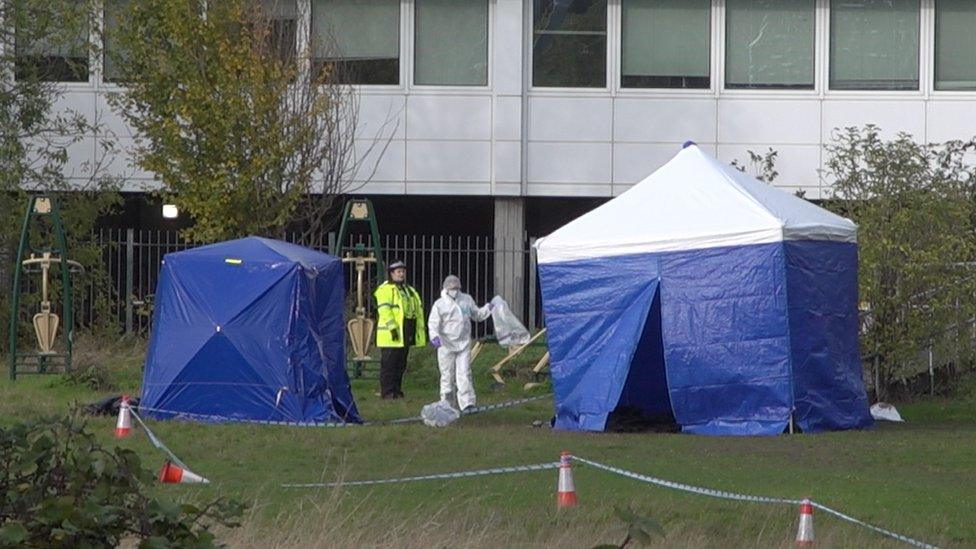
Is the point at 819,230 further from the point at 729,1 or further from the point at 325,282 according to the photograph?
the point at 729,1

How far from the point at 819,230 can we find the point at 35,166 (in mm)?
17855

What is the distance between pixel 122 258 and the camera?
111 feet

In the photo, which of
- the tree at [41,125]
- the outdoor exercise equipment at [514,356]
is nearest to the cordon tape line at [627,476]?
the outdoor exercise equipment at [514,356]

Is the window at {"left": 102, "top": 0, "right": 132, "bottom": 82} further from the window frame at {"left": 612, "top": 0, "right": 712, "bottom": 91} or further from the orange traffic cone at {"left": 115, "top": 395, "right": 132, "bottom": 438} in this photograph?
the orange traffic cone at {"left": 115, "top": 395, "right": 132, "bottom": 438}

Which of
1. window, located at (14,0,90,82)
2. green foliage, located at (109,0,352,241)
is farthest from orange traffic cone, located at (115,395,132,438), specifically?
window, located at (14,0,90,82)

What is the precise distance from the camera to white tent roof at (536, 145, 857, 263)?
60.8ft

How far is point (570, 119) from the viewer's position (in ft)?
107

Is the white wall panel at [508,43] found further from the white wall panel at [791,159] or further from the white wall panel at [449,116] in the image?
A: the white wall panel at [791,159]

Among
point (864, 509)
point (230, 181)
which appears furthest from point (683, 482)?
point (230, 181)

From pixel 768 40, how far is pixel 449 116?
19.8 ft

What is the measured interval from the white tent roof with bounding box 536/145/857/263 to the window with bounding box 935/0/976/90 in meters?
13.9

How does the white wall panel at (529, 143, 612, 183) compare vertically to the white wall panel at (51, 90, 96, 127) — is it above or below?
below

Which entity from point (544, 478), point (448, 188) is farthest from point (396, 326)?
point (448, 188)

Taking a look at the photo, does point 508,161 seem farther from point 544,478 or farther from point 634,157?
point 544,478
